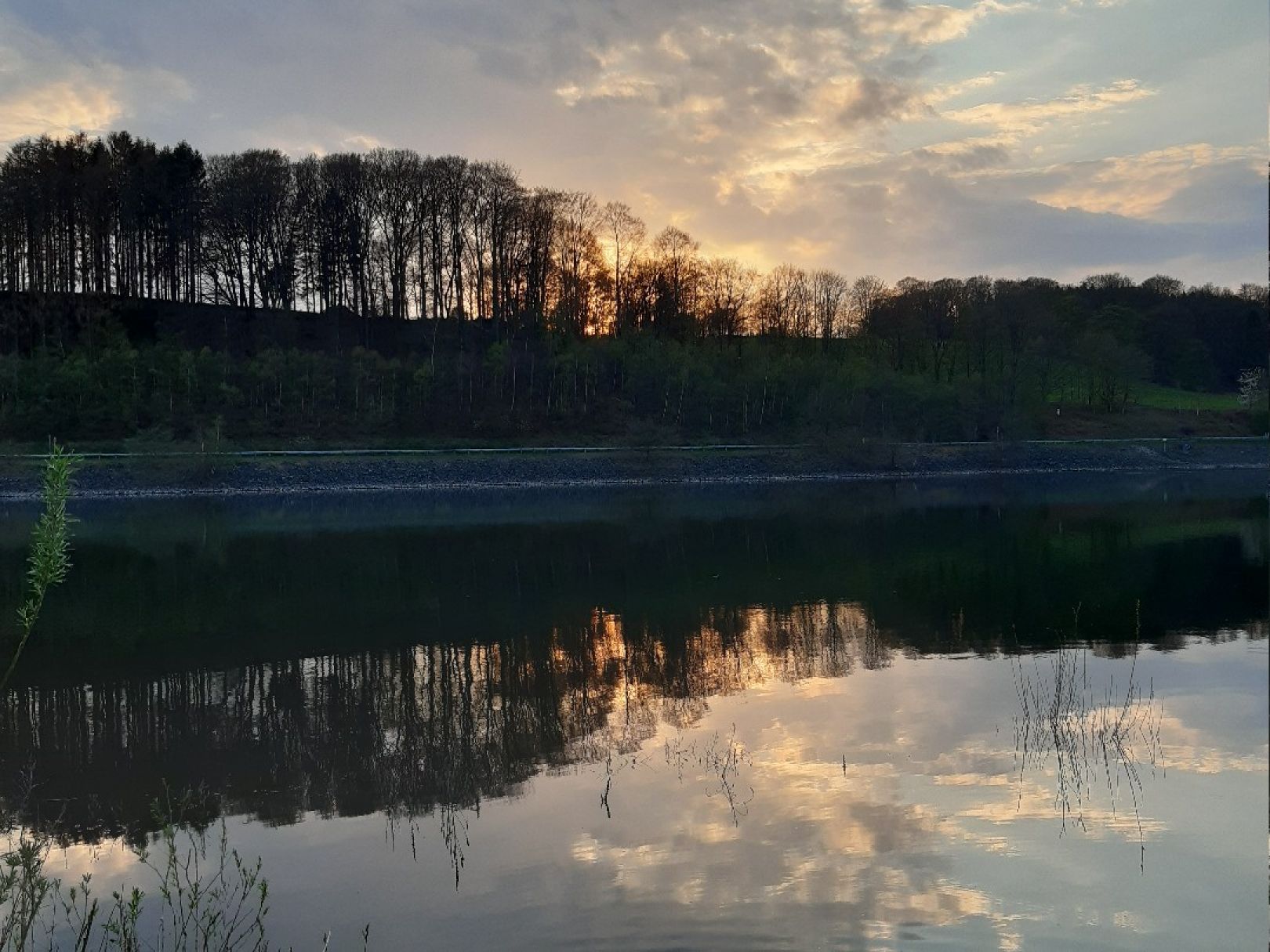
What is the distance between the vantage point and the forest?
66750 millimetres

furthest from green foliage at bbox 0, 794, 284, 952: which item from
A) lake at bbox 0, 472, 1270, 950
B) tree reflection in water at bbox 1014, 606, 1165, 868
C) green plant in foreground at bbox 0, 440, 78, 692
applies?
tree reflection in water at bbox 1014, 606, 1165, 868

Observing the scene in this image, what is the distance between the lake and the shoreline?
30.1m

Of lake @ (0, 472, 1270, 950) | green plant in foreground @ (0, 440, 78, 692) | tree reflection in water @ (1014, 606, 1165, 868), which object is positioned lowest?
lake @ (0, 472, 1270, 950)

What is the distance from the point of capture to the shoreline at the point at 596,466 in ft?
183

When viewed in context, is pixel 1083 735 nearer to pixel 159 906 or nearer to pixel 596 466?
pixel 159 906

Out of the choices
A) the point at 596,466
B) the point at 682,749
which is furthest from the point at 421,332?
the point at 682,749

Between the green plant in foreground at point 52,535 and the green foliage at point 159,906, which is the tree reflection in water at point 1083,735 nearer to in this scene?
the green foliage at point 159,906

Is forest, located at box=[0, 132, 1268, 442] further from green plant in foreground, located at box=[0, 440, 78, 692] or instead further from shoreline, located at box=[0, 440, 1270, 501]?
green plant in foreground, located at box=[0, 440, 78, 692]

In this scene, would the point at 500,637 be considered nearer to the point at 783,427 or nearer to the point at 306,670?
the point at 306,670

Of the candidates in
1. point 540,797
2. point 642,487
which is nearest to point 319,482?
point 642,487

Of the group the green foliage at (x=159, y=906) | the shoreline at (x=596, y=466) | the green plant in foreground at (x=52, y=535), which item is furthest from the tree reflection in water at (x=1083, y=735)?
the shoreline at (x=596, y=466)

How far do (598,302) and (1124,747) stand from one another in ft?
262

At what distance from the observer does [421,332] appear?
261 feet

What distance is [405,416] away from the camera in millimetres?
68688
